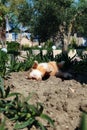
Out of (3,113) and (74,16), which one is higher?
(3,113)

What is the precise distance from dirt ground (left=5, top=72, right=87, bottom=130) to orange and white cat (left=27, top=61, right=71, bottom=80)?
0.43m

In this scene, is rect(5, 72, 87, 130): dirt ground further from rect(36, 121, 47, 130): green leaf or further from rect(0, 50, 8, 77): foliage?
rect(0, 50, 8, 77): foliage

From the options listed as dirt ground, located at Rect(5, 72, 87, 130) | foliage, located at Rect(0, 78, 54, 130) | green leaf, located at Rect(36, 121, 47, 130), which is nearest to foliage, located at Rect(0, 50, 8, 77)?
dirt ground, located at Rect(5, 72, 87, 130)

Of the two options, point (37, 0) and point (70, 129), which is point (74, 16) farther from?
point (70, 129)

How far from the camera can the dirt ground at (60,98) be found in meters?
4.18

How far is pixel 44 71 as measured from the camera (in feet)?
22.4

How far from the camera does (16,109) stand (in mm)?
4012

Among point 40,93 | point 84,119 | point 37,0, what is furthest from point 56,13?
point 84,119

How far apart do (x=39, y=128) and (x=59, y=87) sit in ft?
A: 5.74

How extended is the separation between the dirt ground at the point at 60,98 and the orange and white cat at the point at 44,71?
43cm

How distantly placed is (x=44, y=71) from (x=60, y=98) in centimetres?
211

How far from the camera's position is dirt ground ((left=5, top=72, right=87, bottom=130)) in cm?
418

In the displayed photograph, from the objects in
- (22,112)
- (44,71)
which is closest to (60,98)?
(22,112)

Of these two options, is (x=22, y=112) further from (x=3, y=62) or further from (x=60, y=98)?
(x=3, y=62)
